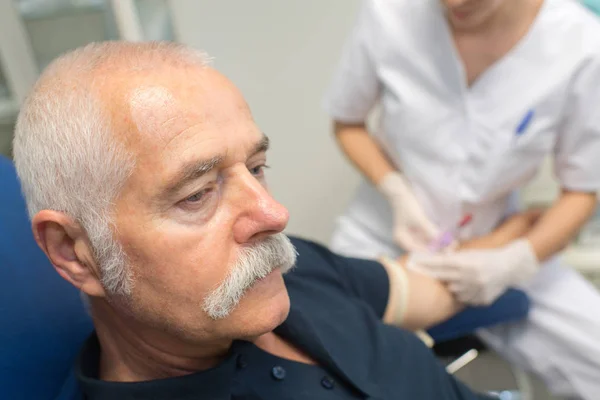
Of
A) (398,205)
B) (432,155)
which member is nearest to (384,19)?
(432,155)

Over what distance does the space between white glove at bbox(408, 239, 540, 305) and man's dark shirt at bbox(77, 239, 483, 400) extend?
177 millimetres

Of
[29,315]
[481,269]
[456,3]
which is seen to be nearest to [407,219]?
[481,269]

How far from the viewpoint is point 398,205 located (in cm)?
129

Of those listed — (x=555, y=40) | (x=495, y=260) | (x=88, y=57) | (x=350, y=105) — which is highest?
(x=88, y=57)

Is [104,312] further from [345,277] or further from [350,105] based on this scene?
[350,105]

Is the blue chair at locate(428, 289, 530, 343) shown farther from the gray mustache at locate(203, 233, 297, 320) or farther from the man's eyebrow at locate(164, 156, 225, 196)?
the man's eyebrow at locate(164, 156, 225, 196)

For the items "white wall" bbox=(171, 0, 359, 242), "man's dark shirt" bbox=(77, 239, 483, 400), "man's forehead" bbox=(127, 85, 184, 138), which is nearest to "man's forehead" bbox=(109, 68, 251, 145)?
"man's forehead" bbox=(127, 85, 184, 138)

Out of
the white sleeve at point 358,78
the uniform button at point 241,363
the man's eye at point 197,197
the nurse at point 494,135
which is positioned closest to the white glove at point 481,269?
the nurse at point 494,135

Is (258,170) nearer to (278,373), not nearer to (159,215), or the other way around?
(159,215)

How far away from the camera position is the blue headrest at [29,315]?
0.75 m

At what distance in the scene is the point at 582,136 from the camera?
3.79 ft

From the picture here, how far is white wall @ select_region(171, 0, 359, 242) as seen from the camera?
1610 millimetres

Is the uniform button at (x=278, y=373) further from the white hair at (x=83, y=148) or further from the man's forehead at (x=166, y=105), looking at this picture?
the man's forehead at (x=166, y=105)

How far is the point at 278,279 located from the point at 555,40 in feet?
2.71
